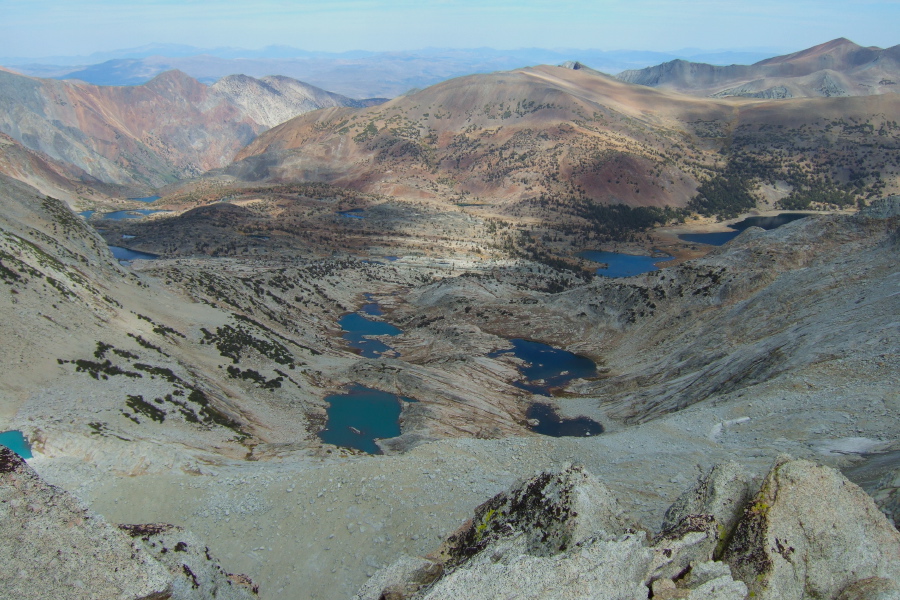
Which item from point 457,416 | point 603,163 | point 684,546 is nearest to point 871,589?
point 684,546

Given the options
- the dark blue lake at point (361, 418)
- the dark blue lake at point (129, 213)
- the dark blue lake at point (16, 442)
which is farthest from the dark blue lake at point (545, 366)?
the dark blue lake at point (129, 213)

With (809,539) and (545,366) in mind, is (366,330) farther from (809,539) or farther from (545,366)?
(809,539)

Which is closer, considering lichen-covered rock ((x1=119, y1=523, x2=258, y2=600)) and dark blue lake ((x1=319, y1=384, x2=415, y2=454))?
lichen-covered rock ((x1=119, y1=523, x2=258, y2=600))

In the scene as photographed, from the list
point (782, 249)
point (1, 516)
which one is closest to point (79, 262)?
point (1, 516)

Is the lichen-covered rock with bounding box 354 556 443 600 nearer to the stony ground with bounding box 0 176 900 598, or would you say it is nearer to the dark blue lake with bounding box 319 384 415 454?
the stony ground with bounding box 0 176 900 598

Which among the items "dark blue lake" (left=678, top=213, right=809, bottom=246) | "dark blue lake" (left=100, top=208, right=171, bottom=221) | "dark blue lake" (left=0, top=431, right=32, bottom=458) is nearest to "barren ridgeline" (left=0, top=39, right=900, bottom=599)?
"dark blue lake" (left=0, top=431, right=32, bottom=458)

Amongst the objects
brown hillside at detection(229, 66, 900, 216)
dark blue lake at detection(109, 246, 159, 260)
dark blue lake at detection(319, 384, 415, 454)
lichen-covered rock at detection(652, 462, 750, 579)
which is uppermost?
brown hillside at detection(229, 66, 900, 216)

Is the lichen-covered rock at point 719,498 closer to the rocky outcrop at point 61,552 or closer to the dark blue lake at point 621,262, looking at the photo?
the rocky outcrop at point 61,552
